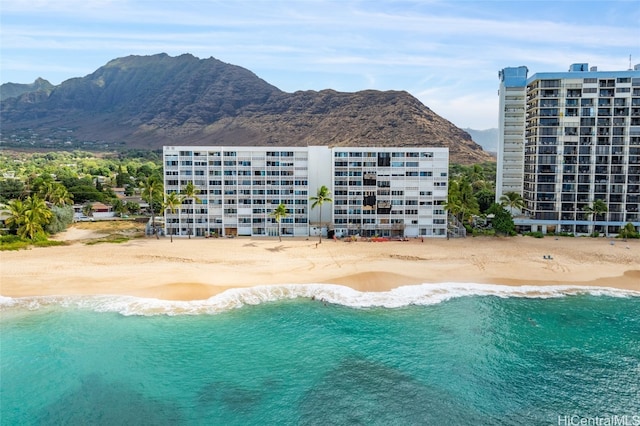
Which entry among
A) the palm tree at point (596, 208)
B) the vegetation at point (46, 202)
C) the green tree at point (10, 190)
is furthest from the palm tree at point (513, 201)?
the green tree at point (10, 190)

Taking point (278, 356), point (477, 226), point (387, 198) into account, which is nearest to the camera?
point (278, 356)

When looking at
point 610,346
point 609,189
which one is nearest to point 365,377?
point 610,346

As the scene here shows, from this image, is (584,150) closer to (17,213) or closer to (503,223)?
(503,223)

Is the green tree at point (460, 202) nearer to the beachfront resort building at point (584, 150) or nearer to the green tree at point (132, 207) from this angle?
the beachfront resort building at point (584, 150)

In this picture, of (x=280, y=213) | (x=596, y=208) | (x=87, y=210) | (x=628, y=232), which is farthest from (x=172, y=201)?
(x=628, y=232)

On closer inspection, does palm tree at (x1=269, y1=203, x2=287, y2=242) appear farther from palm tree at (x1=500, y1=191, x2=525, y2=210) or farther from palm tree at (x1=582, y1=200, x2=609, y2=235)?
palm tree at (x1=582, y1=200, x2=609, y2=235)

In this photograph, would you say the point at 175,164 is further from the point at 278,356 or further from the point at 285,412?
the point at 285,412

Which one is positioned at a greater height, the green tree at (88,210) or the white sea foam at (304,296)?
the green tree at (88,210)
